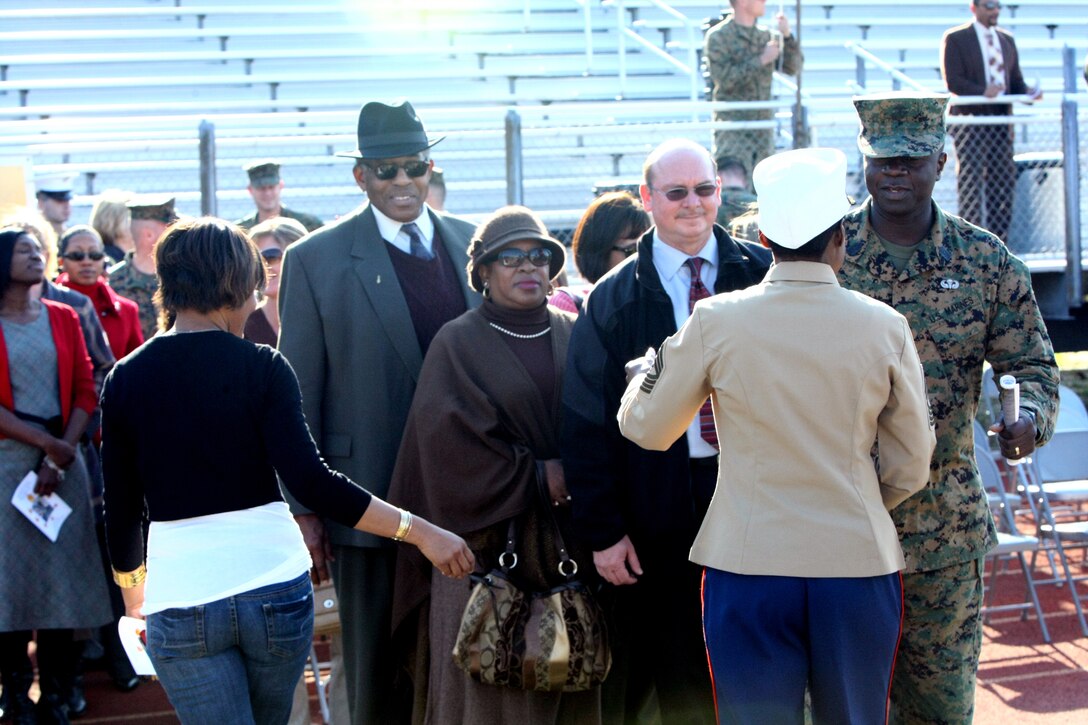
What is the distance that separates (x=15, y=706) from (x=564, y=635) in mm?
2687

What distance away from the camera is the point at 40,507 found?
5.54 m

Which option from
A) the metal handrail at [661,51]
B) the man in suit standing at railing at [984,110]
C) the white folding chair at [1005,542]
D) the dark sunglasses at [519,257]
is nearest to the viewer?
the dark sunglasses at [519,257]

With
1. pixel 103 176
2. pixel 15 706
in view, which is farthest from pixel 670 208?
pixel 103 176

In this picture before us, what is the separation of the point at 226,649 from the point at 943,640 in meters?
1.91

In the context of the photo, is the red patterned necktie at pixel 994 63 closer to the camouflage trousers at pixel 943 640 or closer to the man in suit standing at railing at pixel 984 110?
the man in suit standing at railing at pixel 984 110

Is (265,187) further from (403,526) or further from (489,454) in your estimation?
(403,526)

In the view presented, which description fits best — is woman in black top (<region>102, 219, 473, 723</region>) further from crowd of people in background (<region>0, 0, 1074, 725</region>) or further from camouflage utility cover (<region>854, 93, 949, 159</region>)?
camouflage utility cover (<region>854, 93, 949, 159</region>)

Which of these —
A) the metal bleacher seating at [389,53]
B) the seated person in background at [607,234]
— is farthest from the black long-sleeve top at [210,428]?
the metal bleacher seating at [389,53]

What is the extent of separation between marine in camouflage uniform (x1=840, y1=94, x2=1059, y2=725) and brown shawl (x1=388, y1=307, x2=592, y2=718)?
3.46 ft

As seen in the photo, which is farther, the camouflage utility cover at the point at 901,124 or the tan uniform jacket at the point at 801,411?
the camouflage utility cover at the point at 901,124

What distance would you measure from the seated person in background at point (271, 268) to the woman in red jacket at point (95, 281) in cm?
89

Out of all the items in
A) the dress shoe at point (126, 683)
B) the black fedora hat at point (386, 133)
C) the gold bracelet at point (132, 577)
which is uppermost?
the black fedora hat at point (386, 133)

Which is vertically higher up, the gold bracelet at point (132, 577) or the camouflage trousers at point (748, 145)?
the camouflage trousers at point (748, 145)

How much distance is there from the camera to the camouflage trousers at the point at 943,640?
3.73 m
